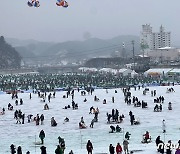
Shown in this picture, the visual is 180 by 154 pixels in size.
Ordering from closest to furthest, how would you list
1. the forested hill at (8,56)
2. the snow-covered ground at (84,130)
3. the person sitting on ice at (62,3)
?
the snow-covered ground at (84,130) → the person sitting on ice at (62,3) → the forested hill at (8,56)

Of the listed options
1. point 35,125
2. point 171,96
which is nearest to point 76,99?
point 171,96

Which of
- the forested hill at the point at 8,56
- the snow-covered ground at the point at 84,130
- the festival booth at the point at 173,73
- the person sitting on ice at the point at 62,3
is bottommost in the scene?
the snow-covered ground at the point at 84,130

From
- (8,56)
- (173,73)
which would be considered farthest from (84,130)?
(8,56)

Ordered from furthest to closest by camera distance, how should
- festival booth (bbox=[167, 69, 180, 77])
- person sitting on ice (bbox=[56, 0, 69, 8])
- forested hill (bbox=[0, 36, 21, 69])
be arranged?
forested hill (bbox=[0, 36, 21, 69]) < festival booth (bbox=[167, 69, 180, 77]) < person sitting on ice (bbox=[56, 0, 69, 8])

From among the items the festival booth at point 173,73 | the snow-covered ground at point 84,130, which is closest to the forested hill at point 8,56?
the festival booth at point 173,73

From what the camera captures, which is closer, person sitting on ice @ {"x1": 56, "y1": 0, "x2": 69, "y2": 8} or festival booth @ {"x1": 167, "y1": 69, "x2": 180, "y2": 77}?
person sitting on ice @ {"x1": 56, "y1": 0, "x2": 69, "y2": 8}

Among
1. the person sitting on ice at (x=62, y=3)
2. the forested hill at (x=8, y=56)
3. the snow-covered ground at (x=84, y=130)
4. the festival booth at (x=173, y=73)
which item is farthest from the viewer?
the forested hill at (x=8, y=56)

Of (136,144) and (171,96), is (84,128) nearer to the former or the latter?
(136,144)

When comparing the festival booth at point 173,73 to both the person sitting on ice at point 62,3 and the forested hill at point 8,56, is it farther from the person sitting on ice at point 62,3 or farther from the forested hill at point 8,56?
the forested hill at point 8,56

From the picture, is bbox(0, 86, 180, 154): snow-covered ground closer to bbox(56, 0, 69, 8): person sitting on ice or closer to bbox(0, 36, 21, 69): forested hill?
bbox(56, 0, 69, 8): person sitting on ice

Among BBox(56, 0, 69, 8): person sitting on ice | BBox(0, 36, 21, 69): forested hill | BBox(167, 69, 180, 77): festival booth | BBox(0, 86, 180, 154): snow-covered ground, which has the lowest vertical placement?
BBox(0, 86, 180, 154): snow-covered ground

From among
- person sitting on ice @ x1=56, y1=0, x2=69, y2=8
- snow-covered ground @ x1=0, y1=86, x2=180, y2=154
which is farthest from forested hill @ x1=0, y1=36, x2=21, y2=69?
snow-covered ground @ x1=0, y1=86, x2=180, y2=154
